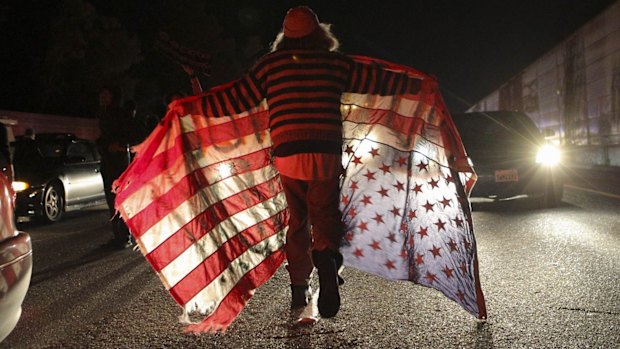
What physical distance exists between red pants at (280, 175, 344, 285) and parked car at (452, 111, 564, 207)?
17.8 feet

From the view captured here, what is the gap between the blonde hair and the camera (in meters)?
3.53

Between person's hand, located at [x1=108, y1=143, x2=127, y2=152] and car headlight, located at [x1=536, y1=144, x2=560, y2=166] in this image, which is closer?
person's hand, located at [x1=108, y1=143, x2=127, y2=152]

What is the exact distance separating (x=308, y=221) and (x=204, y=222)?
0.68 m

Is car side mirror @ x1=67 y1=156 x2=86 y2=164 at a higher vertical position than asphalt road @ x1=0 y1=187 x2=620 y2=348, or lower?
higher

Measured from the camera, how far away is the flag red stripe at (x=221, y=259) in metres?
3.58

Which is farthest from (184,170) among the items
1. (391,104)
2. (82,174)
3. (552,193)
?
(82,174)

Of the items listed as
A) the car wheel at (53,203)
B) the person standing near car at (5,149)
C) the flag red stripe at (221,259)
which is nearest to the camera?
the flag red stripe at (221,259)

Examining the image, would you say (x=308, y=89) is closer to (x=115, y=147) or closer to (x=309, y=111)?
(x=309, y=111)

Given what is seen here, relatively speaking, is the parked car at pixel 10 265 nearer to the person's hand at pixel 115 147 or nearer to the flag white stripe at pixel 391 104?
the flag white stripe at pixel 391 104

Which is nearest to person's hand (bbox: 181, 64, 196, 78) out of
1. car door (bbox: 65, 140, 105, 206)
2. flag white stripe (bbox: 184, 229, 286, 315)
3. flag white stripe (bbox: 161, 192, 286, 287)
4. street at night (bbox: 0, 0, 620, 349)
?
street at night (bbox: 0, 0, 620, 349)

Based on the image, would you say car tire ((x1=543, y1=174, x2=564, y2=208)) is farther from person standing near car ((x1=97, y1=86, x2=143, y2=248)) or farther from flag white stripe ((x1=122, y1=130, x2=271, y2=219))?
flag white stripe ((x1=122, y1=130, x2=271, y2=219))

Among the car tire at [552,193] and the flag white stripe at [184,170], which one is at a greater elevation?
the flag white stripe at [184,170]

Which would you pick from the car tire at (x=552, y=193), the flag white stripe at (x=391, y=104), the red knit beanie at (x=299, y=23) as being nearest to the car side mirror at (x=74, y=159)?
the flag white stripe at (x=391, y=104)

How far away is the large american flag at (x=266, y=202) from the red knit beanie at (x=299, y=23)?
464 mm
